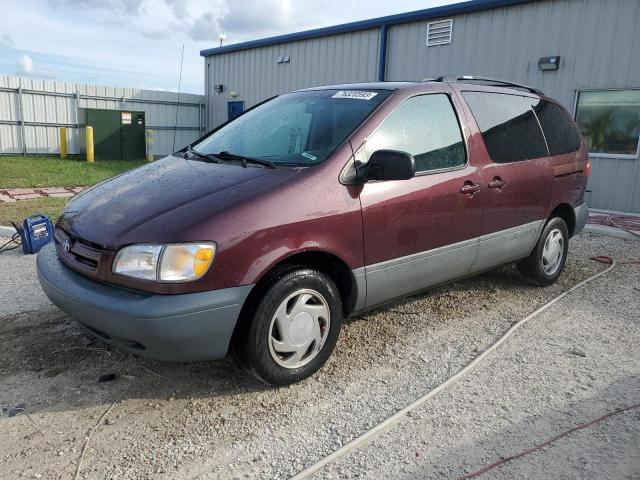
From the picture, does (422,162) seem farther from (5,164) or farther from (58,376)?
(5,164)

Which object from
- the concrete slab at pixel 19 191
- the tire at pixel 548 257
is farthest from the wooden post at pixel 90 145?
the tire at pixel 548 257

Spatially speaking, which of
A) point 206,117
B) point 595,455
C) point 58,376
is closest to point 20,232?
point 58,376

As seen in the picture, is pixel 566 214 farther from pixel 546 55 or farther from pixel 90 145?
pixel 90 145

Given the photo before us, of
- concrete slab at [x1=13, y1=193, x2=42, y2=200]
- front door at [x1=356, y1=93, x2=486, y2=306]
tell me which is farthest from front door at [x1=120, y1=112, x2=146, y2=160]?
front door at [x1=356, y1=93, x2=486, y2=306]

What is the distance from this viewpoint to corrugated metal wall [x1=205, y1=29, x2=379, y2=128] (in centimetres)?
1344

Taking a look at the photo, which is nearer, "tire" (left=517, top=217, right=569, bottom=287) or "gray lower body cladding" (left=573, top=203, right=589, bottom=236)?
"tire" (left=517, top=217, right=569, bottom=287)

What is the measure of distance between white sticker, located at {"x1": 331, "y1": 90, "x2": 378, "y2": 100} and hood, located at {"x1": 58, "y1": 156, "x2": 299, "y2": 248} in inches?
34.8

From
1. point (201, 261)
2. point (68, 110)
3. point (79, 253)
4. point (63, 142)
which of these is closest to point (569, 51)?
point (201, 261)

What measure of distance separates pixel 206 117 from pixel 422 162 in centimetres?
1770

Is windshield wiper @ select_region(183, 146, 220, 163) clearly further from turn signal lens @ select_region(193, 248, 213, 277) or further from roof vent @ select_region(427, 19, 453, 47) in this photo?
roof vent @ select_region(427, 19, 453, 47)

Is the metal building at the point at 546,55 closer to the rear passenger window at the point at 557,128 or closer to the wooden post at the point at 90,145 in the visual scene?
the rear passenger window at the point at 557,128

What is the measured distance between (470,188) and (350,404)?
70.8 inches

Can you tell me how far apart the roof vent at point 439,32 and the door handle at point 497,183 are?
8.44m

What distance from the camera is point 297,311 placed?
9.47 feet
